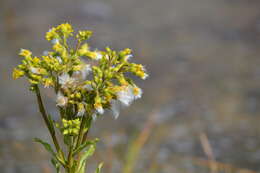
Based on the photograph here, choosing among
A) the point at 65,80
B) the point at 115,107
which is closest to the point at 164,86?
the point at 115,107

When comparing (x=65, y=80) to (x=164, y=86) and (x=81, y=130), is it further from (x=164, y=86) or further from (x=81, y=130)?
(x=164, y=86)

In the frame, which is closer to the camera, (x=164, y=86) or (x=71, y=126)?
(x=71, y=126)

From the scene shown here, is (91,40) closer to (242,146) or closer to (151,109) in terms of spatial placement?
(151,109)

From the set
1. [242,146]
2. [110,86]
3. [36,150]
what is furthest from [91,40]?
[110,86]

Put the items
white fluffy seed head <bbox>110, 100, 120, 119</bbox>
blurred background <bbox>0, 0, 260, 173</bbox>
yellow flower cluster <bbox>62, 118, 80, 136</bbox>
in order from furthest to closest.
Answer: blurred background <bbox>0, 0, 260, 173</bbox>, white fluffy seed head <bbox>110, 100, 120, 119</bbox>, yellow flower cluster <bbox>62, 118, 80, 136</bbox>

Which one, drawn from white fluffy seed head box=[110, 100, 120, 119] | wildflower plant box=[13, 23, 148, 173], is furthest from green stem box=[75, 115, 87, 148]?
white fluffy seed head box=[110, 100, 120, 119]

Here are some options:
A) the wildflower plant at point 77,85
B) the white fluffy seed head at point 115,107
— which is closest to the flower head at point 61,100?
the wildflower plant at point 77,85

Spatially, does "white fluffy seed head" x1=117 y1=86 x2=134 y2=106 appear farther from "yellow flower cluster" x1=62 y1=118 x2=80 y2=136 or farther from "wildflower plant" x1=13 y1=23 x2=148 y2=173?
"yellow flower cluster" x1=62 y1=118 x2=80 y2=136

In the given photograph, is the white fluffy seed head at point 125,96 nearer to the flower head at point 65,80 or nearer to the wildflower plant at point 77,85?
the wildflower plant at point 77,85

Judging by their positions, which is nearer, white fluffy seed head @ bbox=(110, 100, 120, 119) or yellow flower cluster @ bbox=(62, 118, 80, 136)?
yellow flower cluster @ bbox=(62, 118, 80, 136)
